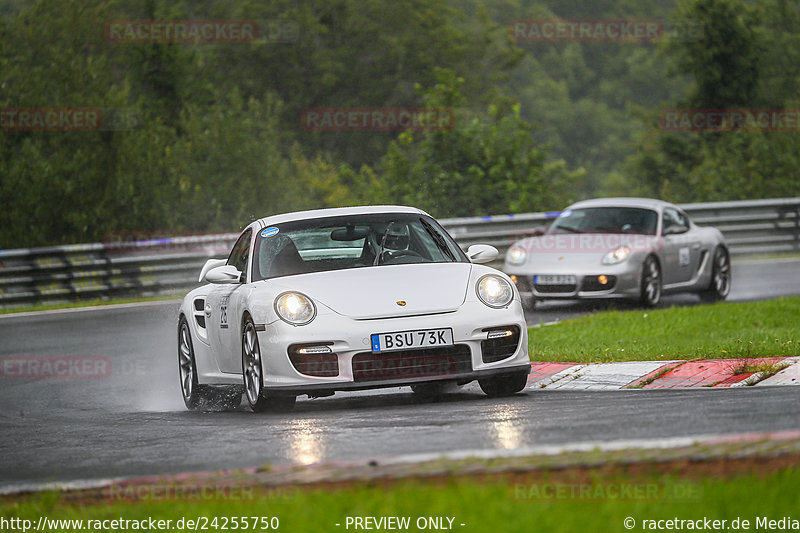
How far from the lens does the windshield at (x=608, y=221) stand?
17.4 meters

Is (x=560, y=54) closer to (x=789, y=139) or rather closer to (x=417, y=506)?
(x=789, y=139)

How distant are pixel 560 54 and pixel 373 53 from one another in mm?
46014

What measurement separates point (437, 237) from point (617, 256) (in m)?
7.01

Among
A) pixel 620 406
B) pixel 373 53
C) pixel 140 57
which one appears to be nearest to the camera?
pixel 620 406

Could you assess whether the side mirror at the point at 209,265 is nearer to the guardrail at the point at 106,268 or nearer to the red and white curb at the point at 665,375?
the red and white curb at the point at 665,375

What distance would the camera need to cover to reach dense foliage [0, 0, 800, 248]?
28.5 metres

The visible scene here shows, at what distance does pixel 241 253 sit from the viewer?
1041cm

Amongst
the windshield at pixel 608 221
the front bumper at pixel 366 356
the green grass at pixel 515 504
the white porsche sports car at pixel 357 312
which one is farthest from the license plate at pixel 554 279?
the green grass at pixel 515 504

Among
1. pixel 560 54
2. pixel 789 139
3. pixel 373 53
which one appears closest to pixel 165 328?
pixel 789 139

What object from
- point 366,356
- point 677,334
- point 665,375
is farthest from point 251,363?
point 677,334

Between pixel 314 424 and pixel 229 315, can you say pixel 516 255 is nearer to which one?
pixel 229 315

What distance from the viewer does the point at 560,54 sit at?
4358 inches

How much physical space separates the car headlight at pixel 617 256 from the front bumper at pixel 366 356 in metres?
7.98

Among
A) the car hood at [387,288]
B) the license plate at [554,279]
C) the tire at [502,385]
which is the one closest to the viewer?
A: the car hood at [387,288]
